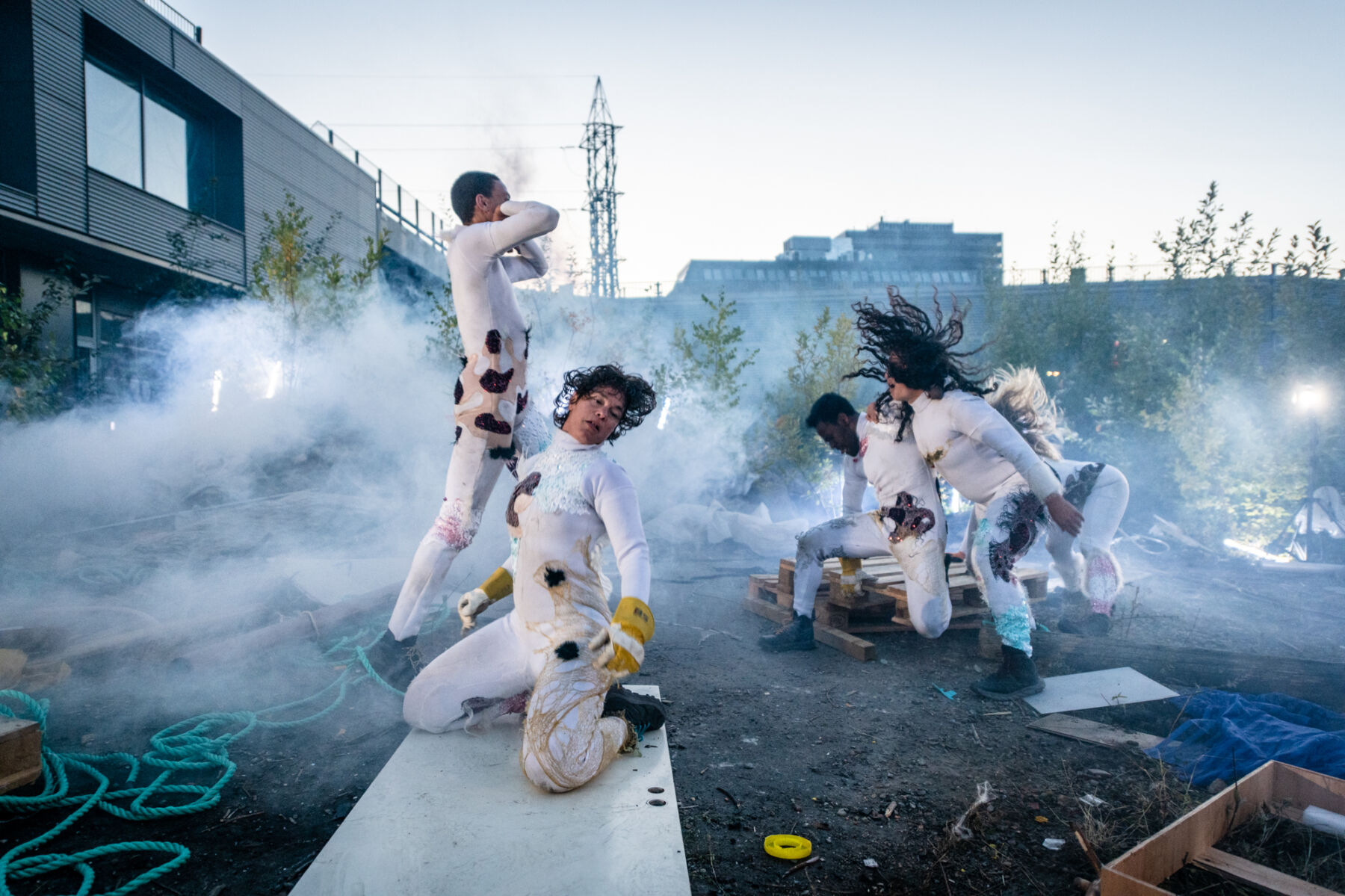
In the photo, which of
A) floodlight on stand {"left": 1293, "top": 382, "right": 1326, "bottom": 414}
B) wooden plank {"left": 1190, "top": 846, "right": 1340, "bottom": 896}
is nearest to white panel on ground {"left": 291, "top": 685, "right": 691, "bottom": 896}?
wooden plank {"left": 1190, "top": 846, "right": 1340, "bottom": 896}

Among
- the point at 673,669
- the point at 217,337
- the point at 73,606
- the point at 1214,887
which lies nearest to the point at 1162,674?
the point at 1214,887

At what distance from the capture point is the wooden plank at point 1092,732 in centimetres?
332

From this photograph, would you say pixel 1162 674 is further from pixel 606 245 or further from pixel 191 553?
pixel 606 245

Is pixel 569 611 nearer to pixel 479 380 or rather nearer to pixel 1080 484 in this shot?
pixel 479 380

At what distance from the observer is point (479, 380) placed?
3.47 meters

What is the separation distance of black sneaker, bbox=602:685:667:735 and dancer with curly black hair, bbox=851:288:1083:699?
2037 mm

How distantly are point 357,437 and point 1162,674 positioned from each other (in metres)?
8.55

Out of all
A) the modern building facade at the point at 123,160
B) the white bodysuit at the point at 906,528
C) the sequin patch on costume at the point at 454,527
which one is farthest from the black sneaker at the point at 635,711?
the modern building facade at the point at 123,160

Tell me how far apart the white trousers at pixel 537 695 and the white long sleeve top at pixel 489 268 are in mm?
1405

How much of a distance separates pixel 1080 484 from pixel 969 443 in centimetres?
208

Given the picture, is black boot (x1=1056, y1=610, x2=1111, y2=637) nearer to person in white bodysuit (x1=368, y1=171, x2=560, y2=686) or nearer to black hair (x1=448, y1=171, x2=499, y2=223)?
A: person in white bodysuit (x1=368, y1=171, x2=560, y2=686)

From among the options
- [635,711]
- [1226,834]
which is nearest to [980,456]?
[1226,834]

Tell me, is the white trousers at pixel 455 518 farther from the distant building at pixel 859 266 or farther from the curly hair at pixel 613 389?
the distant building at pixel 859 266

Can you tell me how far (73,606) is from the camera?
4.26m
